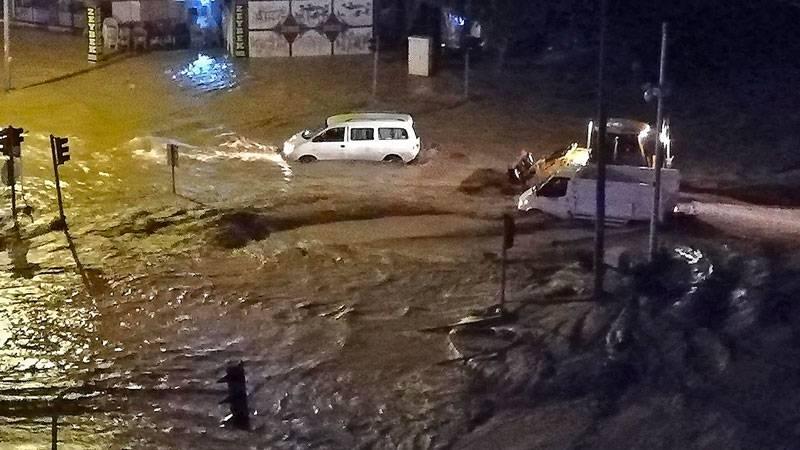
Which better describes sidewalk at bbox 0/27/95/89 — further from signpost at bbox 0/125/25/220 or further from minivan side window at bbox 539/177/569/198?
minivan side window at bbox 539/177/569/198

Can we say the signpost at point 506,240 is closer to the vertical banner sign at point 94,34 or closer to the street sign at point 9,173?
the street sign at point 9,173

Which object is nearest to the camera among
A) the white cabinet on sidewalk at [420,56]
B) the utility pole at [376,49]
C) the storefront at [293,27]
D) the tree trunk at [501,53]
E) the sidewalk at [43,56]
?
the utility pole at [376,49]

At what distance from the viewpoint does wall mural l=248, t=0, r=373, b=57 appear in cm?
4141

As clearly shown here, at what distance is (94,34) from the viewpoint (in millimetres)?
40375

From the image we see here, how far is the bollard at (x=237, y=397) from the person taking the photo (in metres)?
15.4

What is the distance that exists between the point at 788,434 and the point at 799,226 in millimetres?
9289

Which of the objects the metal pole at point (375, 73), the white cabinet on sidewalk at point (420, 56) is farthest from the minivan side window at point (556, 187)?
the white cabinet on sidewalk at point (420, 56)

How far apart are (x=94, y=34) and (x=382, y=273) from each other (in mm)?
23005

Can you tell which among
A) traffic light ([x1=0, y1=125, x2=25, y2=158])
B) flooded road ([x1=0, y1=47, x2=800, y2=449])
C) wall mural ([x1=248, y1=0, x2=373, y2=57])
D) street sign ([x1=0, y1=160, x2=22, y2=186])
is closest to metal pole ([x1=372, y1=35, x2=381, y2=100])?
wall mural ([x1=248, y1=0, x2=373, y2=57])

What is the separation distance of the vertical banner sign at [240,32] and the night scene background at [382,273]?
9.03ft

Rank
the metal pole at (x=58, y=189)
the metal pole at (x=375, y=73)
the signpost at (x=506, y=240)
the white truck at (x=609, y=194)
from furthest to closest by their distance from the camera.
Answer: the metal pole at (x=375, y=73) < the metal pole at (x=58, y=189) < the white truck at (x=609, y=194) < the signpost at (x=506, y=240)

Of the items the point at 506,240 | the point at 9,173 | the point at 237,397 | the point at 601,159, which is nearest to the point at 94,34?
the point at 9,173

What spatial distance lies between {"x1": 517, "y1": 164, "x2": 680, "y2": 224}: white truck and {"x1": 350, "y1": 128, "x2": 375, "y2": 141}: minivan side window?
→ 17.5 feet

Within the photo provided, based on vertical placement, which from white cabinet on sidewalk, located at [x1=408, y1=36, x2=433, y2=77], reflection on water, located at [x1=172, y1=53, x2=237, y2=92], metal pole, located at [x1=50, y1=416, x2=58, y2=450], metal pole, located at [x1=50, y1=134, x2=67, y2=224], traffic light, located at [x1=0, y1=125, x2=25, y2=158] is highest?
white cabinet on sidewalk, located at [x1=408, y1=36, x2=433, y2=77]
